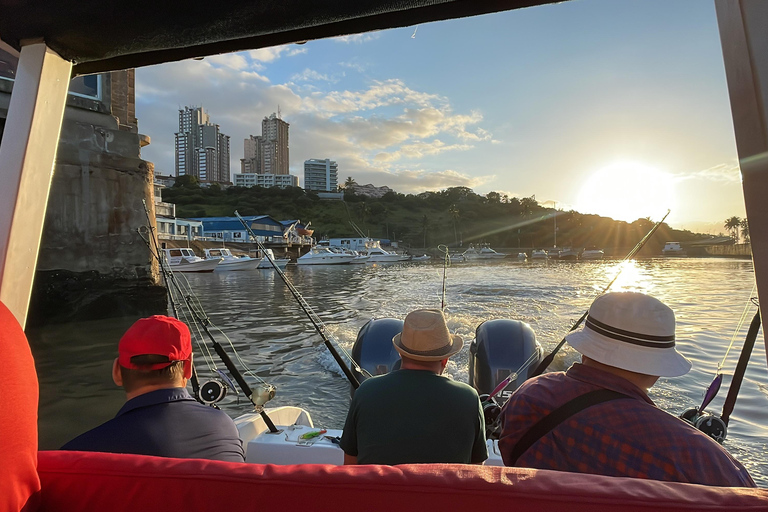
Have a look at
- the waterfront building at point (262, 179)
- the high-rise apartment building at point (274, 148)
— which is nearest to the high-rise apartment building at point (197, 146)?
the waterfront building at point (262, 179)

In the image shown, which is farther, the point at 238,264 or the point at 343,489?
the point at 238,264

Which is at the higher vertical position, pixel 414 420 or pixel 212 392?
pixel 414 420

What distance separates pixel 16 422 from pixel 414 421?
1279 millimetres

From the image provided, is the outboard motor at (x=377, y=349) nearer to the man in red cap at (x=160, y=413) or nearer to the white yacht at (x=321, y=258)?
the man in red cap at (x=160, y=413)

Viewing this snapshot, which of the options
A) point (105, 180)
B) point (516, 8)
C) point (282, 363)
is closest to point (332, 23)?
point (516, 8)

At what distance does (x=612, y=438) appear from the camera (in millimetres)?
1329

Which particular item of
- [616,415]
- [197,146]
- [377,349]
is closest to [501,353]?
[377,349]

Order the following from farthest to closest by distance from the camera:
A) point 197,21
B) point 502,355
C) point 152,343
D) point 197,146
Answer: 1. point 197,146
2. point 502,355
3. point 152,343
4. point 197,21

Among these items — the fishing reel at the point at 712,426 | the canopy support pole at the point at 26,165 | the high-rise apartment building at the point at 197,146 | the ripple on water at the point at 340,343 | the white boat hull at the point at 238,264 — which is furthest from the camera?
the high-rise apartment building at the point at 197,146

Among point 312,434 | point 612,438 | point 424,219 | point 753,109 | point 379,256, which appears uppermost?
point 424,219

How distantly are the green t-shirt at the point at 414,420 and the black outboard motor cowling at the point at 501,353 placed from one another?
8.49ft

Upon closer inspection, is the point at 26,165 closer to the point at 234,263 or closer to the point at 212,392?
the point at 212,392

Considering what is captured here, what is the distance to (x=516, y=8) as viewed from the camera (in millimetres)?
1569

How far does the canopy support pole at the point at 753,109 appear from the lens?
3.06 feet
